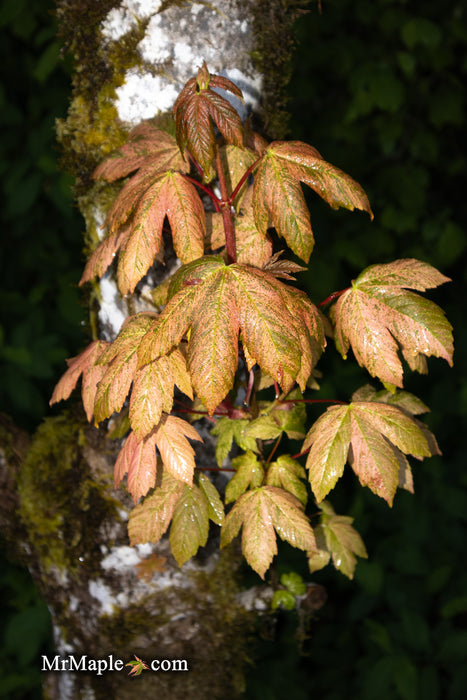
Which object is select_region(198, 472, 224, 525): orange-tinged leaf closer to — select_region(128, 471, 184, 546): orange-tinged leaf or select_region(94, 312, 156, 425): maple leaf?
select_region(128, 471, 184, 546): orange-tinged leaf

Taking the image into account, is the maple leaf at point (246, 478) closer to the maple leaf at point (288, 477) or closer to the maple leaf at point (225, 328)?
the maple leaf at point (288, 477)

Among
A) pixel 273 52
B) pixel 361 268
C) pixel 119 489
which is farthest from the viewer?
pixel 361 268

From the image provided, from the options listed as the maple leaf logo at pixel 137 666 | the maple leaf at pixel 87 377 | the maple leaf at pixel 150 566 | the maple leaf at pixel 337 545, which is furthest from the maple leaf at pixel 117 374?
the maple leaf logo at pixel 137 666

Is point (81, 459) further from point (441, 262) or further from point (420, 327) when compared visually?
point (441, 262)

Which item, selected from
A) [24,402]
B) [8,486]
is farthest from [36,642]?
[8,486]

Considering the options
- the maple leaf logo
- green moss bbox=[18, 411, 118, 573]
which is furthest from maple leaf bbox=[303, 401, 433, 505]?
the maple leaf logo

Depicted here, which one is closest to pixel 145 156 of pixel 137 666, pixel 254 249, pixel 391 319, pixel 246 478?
pixel 254 249

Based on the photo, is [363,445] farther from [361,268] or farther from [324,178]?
[361,268]
